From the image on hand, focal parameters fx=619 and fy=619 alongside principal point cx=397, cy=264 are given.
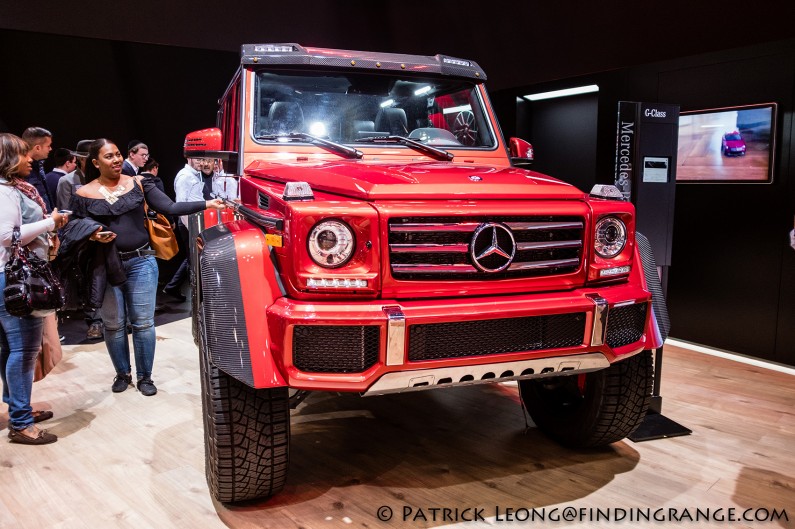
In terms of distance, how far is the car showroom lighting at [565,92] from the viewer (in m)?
6.47

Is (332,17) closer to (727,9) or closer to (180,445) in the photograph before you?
(727,9)

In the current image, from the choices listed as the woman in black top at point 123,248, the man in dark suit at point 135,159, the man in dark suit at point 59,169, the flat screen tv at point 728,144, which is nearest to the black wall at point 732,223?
the flat screen tv at point 728,144

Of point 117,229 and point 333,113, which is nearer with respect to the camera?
point 333,113

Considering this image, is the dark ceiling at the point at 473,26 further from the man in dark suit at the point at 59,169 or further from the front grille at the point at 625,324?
the front grille at the point at 625,324

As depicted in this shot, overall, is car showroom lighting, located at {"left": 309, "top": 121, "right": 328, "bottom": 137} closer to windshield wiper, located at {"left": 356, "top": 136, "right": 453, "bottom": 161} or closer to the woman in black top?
windshield wiper, located at {"left": 356, "top": 136, "right": 453, "bottom": 161}

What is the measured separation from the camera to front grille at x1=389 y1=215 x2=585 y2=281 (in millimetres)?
2320

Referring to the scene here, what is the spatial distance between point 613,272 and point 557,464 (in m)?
1.09

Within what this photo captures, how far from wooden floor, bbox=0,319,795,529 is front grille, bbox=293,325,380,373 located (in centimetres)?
80

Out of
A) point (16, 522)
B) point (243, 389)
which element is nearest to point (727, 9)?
point (243, 389)

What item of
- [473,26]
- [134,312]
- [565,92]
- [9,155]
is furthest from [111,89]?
[565,92]

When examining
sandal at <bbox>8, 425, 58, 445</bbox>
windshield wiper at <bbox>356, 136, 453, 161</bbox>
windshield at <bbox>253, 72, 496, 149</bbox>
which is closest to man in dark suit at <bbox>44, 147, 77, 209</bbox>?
sandal at <bbox>8, 425, 58, 445</bbox>

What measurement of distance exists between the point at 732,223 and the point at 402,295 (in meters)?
4.04

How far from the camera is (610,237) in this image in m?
2.69

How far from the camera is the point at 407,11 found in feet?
25.1
